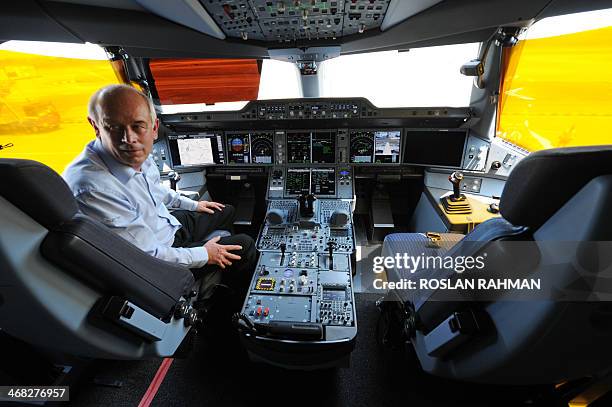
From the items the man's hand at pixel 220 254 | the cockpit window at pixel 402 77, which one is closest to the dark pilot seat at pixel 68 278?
the man's hand at pixel 220 254

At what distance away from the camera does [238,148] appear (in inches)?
104

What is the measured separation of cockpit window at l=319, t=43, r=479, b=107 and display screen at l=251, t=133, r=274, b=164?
73 cm

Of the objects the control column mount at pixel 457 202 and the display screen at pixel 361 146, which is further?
the display screen at pixel 361 146

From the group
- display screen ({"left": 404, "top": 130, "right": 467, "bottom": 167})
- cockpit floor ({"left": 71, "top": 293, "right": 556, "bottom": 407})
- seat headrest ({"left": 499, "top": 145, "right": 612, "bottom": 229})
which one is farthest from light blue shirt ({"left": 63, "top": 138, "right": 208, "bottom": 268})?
display screen ({"left": 404, "top": 130, "right": 467, "bottom": 167})

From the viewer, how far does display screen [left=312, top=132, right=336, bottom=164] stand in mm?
2537

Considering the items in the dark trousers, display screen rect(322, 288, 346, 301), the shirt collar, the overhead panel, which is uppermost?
the overhead panel

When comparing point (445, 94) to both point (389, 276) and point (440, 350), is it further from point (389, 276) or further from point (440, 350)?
point (440, 350)

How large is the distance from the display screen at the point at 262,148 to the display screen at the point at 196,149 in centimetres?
29

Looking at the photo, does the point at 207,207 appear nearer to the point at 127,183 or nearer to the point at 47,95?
the point at 127,183

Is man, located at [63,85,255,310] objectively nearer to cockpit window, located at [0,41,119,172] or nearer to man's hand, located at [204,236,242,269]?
man's hand, located at [204,236,242,269]

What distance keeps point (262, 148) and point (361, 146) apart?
34.1 inches

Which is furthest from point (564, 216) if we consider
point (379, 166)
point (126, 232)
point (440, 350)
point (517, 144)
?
point (379, 166)

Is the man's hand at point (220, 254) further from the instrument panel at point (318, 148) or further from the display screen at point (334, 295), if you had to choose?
the instrument panel at point (318, 148)

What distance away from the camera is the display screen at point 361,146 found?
2.50 meters
